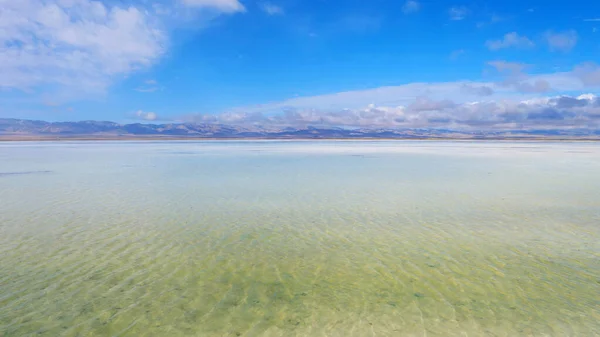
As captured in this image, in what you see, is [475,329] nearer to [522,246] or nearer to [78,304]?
[522,246]

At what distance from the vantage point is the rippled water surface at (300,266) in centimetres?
487

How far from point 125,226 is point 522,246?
970cm

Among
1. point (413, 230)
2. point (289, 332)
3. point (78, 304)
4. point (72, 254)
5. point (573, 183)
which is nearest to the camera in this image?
point (289, 332)

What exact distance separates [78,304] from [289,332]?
125 inches

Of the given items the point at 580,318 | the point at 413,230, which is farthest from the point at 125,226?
the point at 580,318

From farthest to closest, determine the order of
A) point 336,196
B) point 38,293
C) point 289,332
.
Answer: point 336,196, point 38,293, point 289,332

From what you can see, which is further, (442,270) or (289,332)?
(442,270)

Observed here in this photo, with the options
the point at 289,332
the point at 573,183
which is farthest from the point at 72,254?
the point at 573,183

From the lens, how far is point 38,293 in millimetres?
5598

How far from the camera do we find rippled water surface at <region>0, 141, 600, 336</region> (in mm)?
4867

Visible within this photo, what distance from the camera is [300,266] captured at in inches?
269

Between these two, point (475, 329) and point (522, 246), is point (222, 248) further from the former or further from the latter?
point (522, 246)

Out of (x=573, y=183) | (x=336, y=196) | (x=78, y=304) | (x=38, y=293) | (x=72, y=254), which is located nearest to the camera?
(x=78, y=304)

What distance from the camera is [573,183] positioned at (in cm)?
1731
